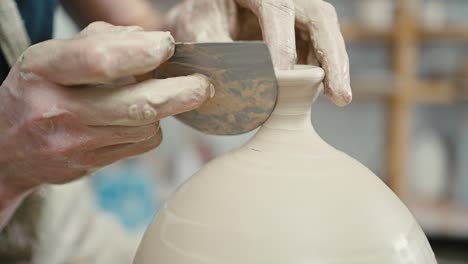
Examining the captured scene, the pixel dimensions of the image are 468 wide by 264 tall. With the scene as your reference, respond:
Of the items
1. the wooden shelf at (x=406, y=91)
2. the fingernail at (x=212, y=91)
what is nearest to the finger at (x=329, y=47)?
the fingernail at (x=212, y=91)

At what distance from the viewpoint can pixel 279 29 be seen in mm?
749

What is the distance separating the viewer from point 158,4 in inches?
107

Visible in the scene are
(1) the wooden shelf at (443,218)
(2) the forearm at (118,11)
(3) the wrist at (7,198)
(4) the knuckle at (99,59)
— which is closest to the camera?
(4) the knuckle at (99,59)

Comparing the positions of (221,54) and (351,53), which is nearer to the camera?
(221,54)

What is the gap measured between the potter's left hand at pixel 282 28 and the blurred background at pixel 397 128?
4.65 ft

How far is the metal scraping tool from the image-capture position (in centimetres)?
64

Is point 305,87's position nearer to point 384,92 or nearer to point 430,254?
point 430,254

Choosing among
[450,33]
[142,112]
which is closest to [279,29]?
[142,112]

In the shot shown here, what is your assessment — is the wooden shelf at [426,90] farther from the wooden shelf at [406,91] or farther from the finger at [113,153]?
the finger at [113,153]

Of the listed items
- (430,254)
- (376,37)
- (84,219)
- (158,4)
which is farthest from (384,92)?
(430,254)

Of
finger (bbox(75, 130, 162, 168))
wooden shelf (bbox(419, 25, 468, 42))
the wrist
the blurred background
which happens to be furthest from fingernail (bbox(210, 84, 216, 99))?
wooden shelf (bbox(419, 25, 468, 42))

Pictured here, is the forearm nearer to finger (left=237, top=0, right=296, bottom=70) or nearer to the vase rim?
finger (left=237, top=0, right=296, bottom=70)

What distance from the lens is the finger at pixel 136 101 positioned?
0.62 m

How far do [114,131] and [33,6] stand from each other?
51 cm
